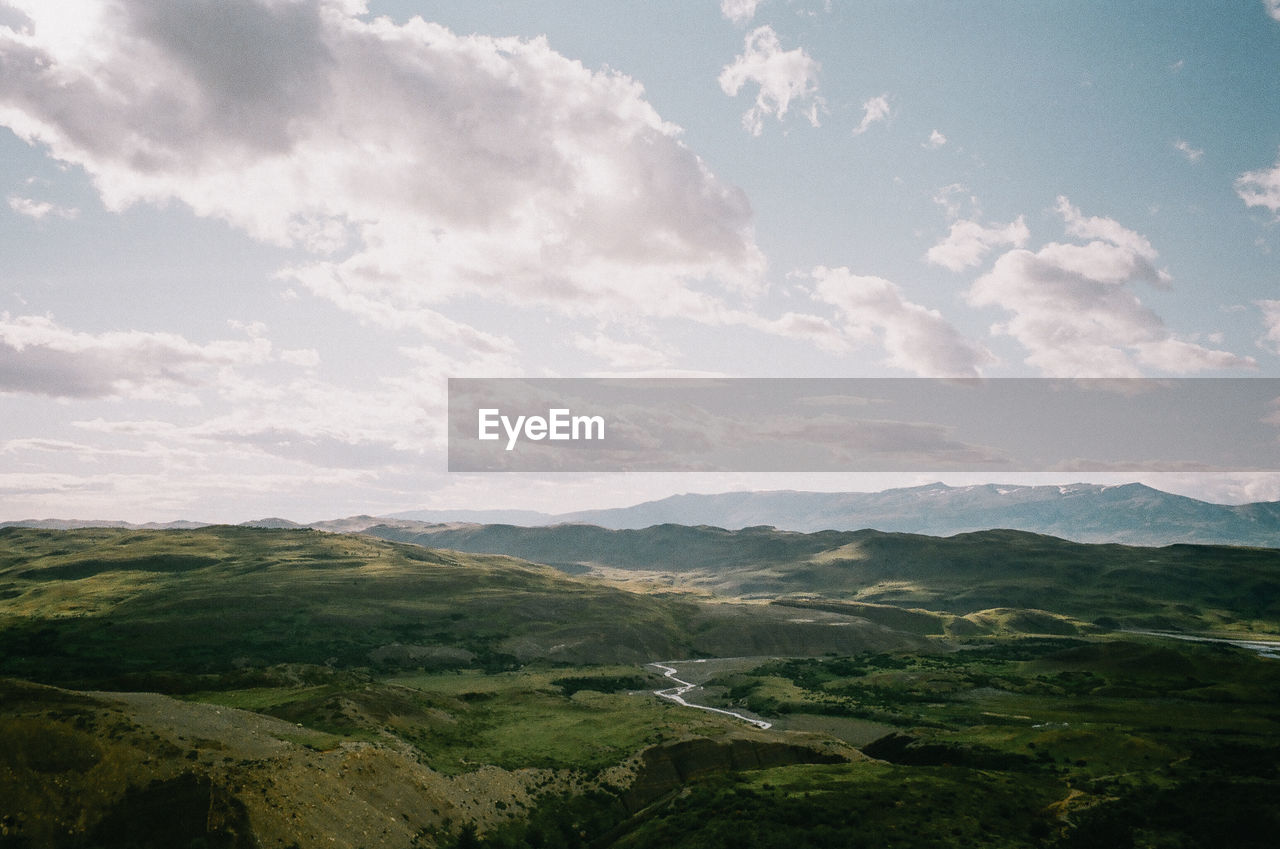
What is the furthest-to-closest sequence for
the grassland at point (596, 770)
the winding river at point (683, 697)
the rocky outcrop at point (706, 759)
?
the winding river at point (683, 697) < the rocky outcrop at point (706, 759) < the grassland at point (596, 770)

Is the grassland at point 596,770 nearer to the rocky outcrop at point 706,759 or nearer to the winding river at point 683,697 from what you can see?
the rocky outcrop at point 706,759

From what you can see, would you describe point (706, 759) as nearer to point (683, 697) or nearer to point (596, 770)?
point (596, 770)

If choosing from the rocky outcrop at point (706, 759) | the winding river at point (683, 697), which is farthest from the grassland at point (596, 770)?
the winding river at point (683, 697)

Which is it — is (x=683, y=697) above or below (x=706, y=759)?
below

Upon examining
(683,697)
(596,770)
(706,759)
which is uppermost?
(706,759)

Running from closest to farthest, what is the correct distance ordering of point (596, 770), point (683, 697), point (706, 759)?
point (596, 770), point (706, 759), point (683, 697)

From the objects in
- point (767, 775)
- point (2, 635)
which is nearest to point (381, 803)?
point (767, 775)

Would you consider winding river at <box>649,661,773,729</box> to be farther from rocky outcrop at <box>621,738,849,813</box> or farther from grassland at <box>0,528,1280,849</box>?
rocky outcrop at <box>621,738,849,813</box>

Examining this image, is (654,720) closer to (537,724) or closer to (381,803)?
(537,724)

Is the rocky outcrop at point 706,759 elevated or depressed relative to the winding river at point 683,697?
elevated

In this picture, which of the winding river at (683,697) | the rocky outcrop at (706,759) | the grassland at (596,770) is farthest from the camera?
the winding river at (683,697)

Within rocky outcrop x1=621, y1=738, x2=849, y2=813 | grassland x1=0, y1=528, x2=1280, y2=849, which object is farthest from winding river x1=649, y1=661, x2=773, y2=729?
rocky outcrop x1=621, y1=738, x2=849, y2=813

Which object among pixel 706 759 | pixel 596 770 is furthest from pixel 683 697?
pixel 596 770
